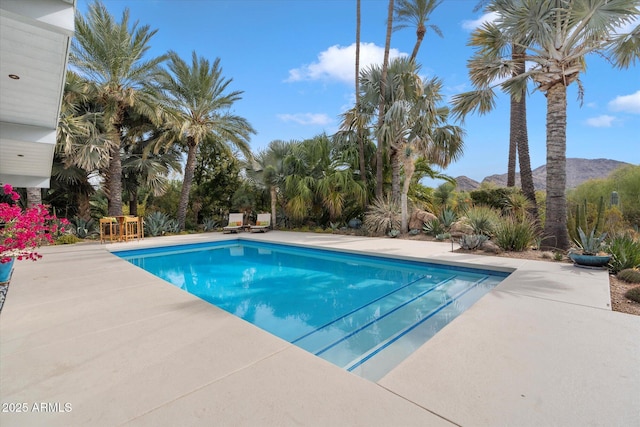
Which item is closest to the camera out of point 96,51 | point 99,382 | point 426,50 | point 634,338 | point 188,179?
point 99,382

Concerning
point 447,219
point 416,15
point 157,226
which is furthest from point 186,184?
point 416,15

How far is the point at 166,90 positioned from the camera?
1210cm

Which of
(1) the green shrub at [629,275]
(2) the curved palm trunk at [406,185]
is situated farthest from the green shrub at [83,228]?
(1) the green shrub at [629,275]

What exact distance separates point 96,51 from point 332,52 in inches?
395

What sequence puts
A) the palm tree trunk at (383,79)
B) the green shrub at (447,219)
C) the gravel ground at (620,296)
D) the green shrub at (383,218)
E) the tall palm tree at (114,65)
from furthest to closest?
the palm tree trunk at (383,79) < the green shrub at (383,218) < the tall palm tree at (114,65) < the green shrub at (447,219) < the gravel ground at (620,296)

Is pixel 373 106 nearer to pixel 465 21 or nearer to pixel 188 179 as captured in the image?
pixel 465 21

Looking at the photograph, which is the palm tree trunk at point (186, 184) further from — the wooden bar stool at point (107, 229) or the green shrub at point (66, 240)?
the green shrub at point (66, 240)

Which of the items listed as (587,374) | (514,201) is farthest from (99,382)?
(514,201)

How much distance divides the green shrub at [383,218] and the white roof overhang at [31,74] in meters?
8.84

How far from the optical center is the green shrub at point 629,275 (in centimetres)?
408

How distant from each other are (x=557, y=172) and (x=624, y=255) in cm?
239

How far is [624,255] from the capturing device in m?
4.62

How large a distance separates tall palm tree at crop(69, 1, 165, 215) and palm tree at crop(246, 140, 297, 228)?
460 cm

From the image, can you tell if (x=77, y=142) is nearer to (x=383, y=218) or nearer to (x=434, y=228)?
(x=383, y=218)
